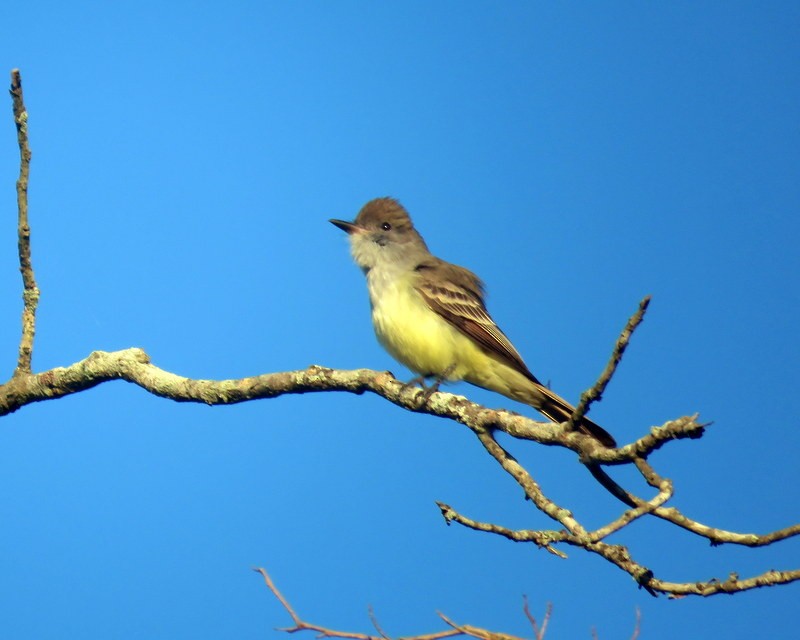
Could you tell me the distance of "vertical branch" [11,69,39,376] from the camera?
15.6 feet

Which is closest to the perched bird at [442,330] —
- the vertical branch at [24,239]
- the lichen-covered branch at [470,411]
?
the lichen-covered branch at [470,411]

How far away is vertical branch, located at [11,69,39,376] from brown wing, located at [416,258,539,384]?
2.97 meters

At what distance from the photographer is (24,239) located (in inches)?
202

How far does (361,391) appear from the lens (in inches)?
213

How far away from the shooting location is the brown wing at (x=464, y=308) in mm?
7262

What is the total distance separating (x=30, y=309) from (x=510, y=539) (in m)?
3.04

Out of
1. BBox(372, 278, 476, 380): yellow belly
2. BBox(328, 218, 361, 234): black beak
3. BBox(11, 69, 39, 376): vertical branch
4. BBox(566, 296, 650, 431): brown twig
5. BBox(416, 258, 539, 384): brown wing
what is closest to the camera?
BBox(566, 296, 650, 431): brown twig

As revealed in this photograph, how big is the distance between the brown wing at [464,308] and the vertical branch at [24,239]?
2.97m

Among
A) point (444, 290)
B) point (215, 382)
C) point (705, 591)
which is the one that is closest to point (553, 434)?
point (705, 591)

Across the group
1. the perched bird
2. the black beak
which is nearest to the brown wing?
the perched bird

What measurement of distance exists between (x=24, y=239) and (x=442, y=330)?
3109 mm

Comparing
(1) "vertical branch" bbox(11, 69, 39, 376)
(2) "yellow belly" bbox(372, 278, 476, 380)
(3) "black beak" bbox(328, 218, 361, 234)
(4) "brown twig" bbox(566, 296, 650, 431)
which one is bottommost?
(4) "brown twig" bbox(566, 296, 650, 431)

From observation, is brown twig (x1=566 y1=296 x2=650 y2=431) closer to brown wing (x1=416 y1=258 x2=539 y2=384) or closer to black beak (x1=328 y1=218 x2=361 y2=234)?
brown wing (x1=416 y1=258 x2=539 y2=384)

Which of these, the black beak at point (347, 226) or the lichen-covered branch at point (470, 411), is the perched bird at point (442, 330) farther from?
the lichen-covered branch at point (470, 411)
